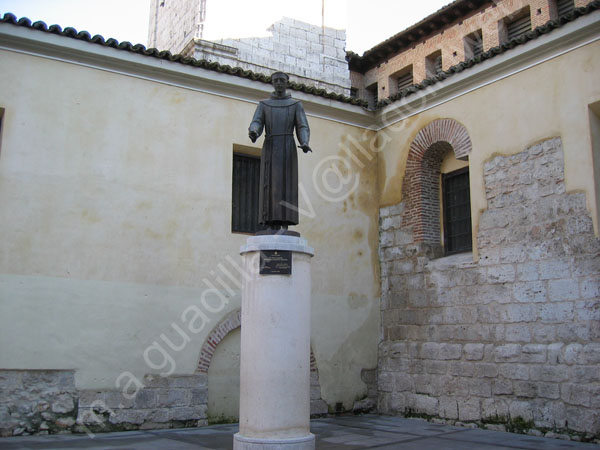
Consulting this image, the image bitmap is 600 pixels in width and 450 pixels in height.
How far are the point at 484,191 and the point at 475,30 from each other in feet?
30.8

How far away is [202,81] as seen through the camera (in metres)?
9.35

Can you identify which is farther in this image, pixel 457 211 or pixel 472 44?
pixel 472 44

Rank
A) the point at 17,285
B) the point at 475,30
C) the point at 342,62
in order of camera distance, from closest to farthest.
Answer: the point at 17,285 < the point at 342,62 < the point at 475,30

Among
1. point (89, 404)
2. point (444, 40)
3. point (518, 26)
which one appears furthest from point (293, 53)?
point (89, 404)

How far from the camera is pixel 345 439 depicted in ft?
24.1

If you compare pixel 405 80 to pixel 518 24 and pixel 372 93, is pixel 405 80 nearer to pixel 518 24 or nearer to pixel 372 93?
pixel 372 93

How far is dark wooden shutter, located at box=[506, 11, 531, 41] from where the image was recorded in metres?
15.8

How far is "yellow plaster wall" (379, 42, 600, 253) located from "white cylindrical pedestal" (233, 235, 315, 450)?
3.82 m

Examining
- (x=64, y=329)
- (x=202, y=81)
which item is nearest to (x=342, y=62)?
(x=202, y=81)

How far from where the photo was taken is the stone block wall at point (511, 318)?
733cm

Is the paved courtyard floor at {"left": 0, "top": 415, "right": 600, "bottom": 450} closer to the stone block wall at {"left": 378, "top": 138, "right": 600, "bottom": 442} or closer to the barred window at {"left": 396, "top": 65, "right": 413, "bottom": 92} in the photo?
the stone block wall at {"left": 378, "top": 138, "right": 600, "bottom": 442}

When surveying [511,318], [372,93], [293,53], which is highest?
[372,93]

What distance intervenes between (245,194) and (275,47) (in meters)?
5.26

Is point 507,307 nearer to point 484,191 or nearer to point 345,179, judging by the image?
point 484,191
